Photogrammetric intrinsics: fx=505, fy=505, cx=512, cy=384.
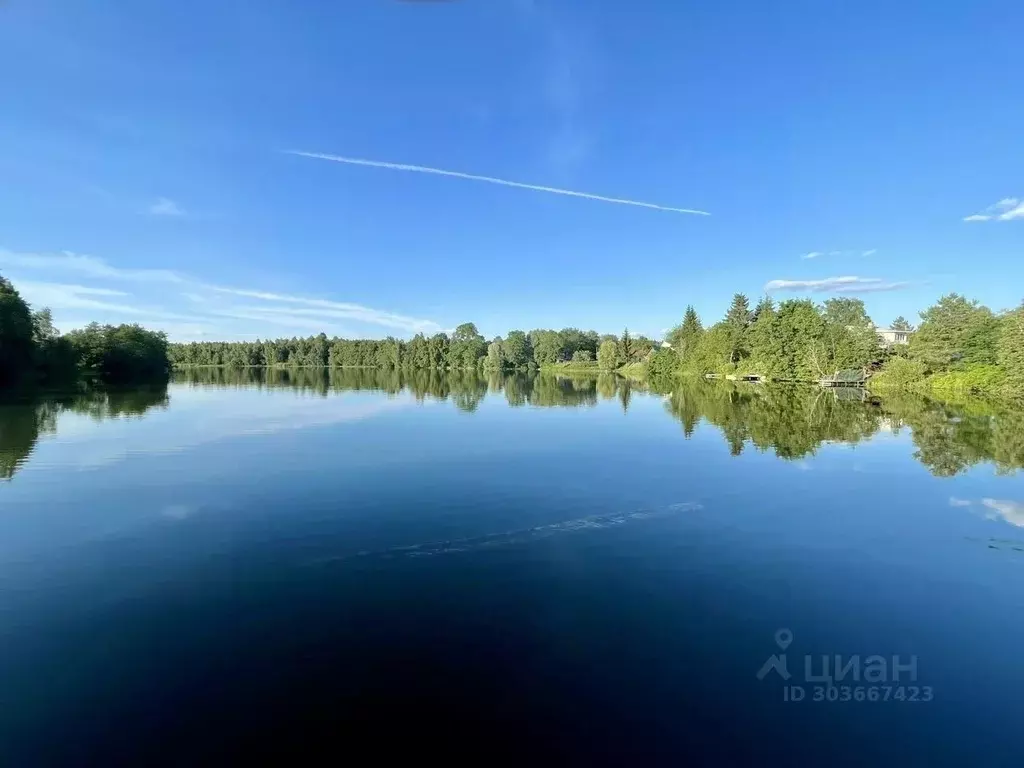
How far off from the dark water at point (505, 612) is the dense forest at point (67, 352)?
50317 millimetres

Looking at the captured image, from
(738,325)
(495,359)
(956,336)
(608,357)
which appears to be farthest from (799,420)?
(495,359)

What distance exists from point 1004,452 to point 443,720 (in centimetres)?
3139

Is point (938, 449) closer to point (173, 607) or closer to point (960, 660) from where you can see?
point (960, 660)

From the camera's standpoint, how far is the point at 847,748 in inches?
258

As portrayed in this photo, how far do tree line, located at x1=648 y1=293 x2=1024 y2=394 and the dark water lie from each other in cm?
4844

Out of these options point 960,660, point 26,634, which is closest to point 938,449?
point 960,660

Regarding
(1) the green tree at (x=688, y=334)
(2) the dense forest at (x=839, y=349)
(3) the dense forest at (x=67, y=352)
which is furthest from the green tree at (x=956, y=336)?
Answer: (3) the dense forest at (x=67, y=352)

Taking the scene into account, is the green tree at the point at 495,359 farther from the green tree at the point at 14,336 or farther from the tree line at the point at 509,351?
the green tree at the point at 14,336

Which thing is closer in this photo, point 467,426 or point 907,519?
point 907,519

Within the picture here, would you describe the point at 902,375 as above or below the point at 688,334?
below

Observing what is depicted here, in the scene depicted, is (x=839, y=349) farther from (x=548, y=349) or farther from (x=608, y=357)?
(x=548, y=349)

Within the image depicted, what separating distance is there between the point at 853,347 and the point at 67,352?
118383mm

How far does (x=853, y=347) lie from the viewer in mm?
80688

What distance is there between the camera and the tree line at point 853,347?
58.6 meters
